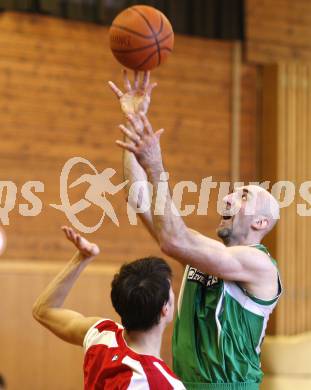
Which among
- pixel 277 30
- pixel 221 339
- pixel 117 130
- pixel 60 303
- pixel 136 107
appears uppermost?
pixel 277 30

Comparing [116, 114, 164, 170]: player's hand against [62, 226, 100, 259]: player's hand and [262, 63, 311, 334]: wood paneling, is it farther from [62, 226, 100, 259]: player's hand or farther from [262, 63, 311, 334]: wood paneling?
[262, 63, 311, 334]: wood paneling

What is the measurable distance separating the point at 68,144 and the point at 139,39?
466 centimetres

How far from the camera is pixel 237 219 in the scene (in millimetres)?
3756

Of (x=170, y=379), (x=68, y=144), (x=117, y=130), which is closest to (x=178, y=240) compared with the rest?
(x=170, y=379)

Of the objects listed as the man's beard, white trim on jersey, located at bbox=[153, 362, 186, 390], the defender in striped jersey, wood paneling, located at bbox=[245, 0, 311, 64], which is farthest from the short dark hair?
wood paneling, located at bbox=[245, 0, 311, 64]

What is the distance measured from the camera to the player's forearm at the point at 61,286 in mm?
2955

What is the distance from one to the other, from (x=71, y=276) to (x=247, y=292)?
94 cm

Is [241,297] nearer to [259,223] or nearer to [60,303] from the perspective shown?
[259,223]

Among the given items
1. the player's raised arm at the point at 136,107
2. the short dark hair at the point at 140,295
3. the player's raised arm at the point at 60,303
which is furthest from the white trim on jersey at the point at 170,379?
the player's raised arm at the point at 136,107

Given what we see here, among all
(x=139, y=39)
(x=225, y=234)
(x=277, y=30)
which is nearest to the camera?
(x=225, y=234)

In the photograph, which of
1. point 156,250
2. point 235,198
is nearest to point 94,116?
point 156,250

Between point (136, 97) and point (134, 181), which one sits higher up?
point (136, 97)

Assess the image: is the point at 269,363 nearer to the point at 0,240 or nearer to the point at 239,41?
the point at 0,240

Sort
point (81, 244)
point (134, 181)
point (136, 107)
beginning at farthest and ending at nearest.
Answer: point (134, 181), point (136, 107), point (81, 244)
